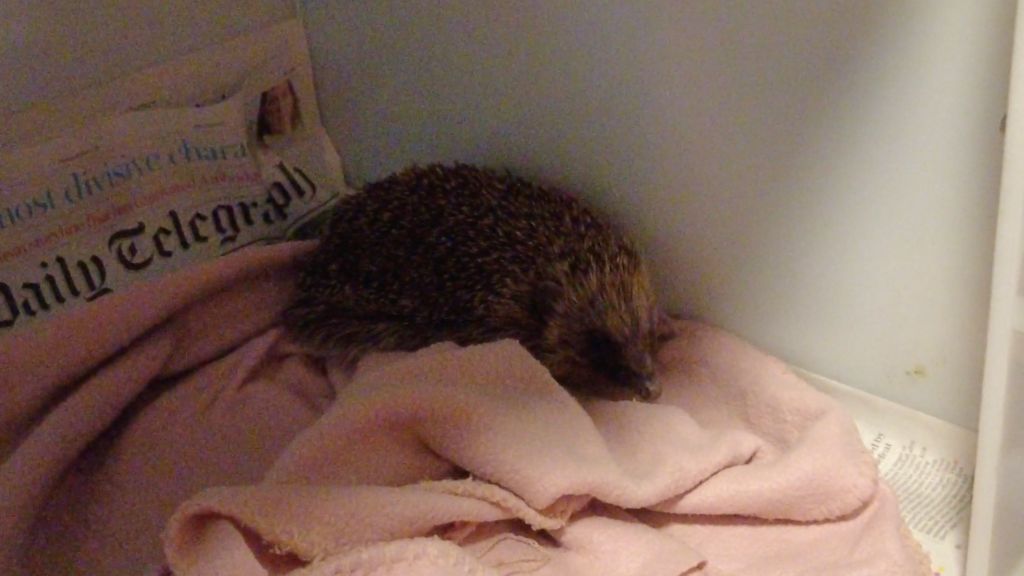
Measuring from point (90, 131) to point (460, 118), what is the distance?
582 mm

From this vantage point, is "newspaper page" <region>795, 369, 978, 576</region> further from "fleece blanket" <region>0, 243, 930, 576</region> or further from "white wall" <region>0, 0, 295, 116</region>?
"white wall" <region>0, 0, 295, 116</region>

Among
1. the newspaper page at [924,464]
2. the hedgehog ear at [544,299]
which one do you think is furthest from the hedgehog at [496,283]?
the newspaper page at [924,464]

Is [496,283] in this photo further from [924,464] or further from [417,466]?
[924,464]

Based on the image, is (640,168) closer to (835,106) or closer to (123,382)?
(835,106)

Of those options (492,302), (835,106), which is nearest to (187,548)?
(492,302)

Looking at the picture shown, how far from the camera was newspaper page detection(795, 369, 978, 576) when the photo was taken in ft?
3.74

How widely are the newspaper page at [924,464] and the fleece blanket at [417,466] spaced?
7 centimetres

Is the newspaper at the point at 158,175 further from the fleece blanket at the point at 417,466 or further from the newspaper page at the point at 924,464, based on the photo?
the newspaper page at the point at 924,464

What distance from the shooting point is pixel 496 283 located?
1.35 m

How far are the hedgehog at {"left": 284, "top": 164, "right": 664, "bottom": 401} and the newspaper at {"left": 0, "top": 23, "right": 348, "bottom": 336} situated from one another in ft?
0.97

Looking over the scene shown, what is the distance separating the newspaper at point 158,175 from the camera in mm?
1437

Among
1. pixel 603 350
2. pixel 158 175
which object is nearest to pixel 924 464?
pixel 603 350

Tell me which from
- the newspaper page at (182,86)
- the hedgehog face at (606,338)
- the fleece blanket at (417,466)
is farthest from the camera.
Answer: the newspaper page at (182,86)

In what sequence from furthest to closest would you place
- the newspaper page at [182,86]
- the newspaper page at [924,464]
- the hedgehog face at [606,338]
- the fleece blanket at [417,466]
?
the newspaper page at [182,86] < the hedgehog face at [606,338] < the newspaper page at [924,464] < the fleece blanket at [417,466]
